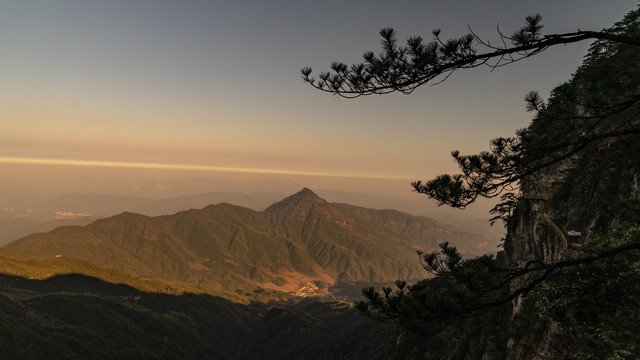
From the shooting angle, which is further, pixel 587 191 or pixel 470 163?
pixel 587 191

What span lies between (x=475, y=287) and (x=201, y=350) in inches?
9294

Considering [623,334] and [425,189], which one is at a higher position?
[425,189]

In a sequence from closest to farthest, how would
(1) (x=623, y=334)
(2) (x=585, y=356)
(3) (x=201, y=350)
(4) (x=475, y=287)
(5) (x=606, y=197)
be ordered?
(4) (x=475, y=287) → (1) (x=623, y=334) → (2) (x=585, y=356) → (5) (x=606, y=197) → (3) (x=201, y=350)

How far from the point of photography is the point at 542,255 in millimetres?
36312

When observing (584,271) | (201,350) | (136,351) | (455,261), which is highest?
(455,261)

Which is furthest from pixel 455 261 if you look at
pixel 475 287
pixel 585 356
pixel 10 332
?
pixel 10 332

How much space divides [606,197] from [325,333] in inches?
7293

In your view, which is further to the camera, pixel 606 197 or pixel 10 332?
pixel 10 332

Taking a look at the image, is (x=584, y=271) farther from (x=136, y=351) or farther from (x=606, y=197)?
(x=136, y=351)

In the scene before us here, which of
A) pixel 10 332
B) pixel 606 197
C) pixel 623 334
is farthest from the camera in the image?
pixel 10 332

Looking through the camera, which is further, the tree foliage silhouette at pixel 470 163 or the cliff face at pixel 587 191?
the cliff face at pixel 587 191

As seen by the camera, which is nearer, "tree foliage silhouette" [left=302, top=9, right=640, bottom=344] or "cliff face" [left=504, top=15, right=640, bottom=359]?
"tree foliage silhouette" [left=302, top=9, right=640, bottom=344]

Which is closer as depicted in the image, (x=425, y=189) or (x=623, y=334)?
(x=425, y=189)

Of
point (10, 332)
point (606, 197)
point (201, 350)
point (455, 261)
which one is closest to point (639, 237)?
point (455, 261)
